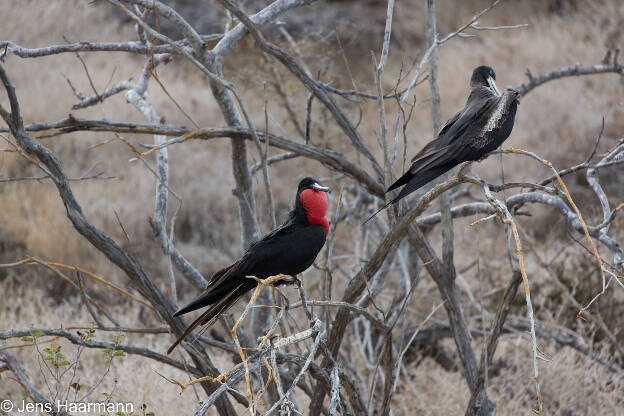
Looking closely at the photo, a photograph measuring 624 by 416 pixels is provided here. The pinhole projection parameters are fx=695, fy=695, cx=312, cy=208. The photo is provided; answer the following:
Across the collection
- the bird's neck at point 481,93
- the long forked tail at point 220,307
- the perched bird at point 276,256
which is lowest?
the long forked tail at point 220,307

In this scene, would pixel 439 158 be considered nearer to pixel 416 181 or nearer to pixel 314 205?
pixel 416 181

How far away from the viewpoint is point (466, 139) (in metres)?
2.62

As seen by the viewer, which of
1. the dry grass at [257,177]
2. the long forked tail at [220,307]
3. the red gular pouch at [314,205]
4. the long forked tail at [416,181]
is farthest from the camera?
the dry grass at [257,177]

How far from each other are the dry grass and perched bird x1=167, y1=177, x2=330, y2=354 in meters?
0.25

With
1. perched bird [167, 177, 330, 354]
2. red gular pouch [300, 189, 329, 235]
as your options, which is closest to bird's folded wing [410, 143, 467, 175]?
perched bird [167, 177, 330, 354]

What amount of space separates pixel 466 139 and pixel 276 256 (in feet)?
2.84

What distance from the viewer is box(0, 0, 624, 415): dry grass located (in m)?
4.66

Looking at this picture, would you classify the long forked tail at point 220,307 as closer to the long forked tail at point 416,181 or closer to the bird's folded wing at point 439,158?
the long forked tail at point 416,181

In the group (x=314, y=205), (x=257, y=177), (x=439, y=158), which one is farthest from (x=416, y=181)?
(x=257, y=177)

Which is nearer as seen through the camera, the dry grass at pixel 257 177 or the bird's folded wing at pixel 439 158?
the bird's folded wing at pixel 439 158

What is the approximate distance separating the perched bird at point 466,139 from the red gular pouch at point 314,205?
1.51 feet

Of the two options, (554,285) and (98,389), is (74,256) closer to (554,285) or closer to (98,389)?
(98,389)

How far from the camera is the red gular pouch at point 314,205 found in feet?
9.47

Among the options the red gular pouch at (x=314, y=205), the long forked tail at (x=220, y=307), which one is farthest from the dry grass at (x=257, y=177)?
the long forked tail at (x=220, y=307)
